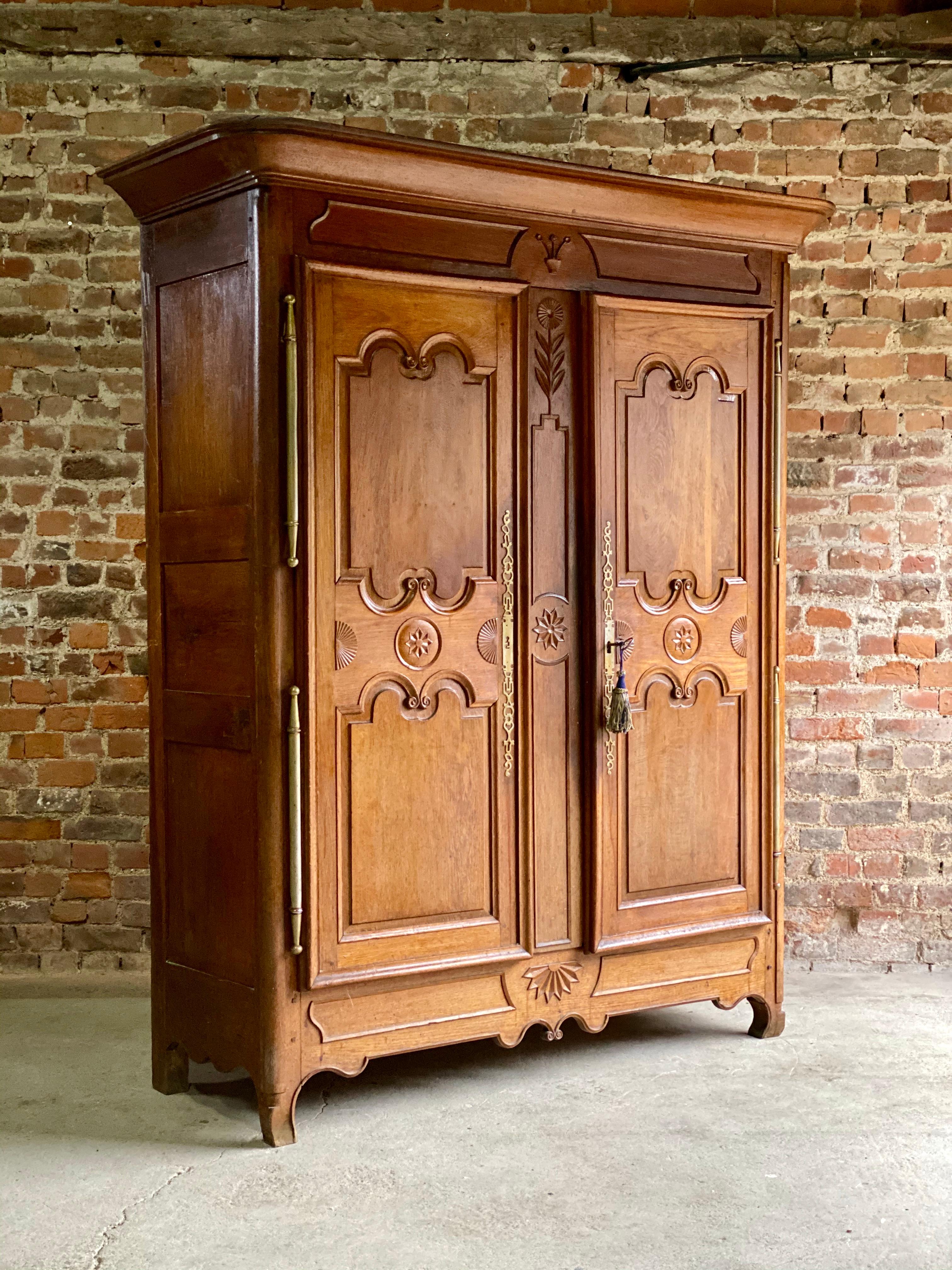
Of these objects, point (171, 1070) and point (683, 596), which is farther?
point (683, 596)

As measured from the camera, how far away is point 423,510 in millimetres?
3277

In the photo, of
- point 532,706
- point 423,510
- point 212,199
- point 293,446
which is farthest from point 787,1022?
point 212,199

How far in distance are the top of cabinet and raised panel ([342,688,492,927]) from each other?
1277 millimetres

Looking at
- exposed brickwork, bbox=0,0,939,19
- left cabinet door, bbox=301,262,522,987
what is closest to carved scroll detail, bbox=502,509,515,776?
left cabinet door, bbox=301,262,522,987

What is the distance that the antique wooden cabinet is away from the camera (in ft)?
10.2

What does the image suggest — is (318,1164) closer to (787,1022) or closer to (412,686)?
(412,686)

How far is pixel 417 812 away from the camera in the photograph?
10.8ft

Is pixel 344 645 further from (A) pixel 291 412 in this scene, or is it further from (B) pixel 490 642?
(A) pixel 291 412

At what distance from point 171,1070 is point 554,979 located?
3.47 feet

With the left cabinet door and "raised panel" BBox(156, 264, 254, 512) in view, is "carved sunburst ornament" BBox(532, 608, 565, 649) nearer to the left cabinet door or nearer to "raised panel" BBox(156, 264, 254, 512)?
the left cabinet door

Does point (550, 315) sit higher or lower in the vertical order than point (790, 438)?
higher

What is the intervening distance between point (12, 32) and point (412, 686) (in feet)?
8.70

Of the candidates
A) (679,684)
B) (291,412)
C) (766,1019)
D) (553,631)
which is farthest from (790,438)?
(291,412)

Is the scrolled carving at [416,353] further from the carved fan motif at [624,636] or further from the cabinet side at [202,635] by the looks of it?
the carved fan motif at [624,636]
